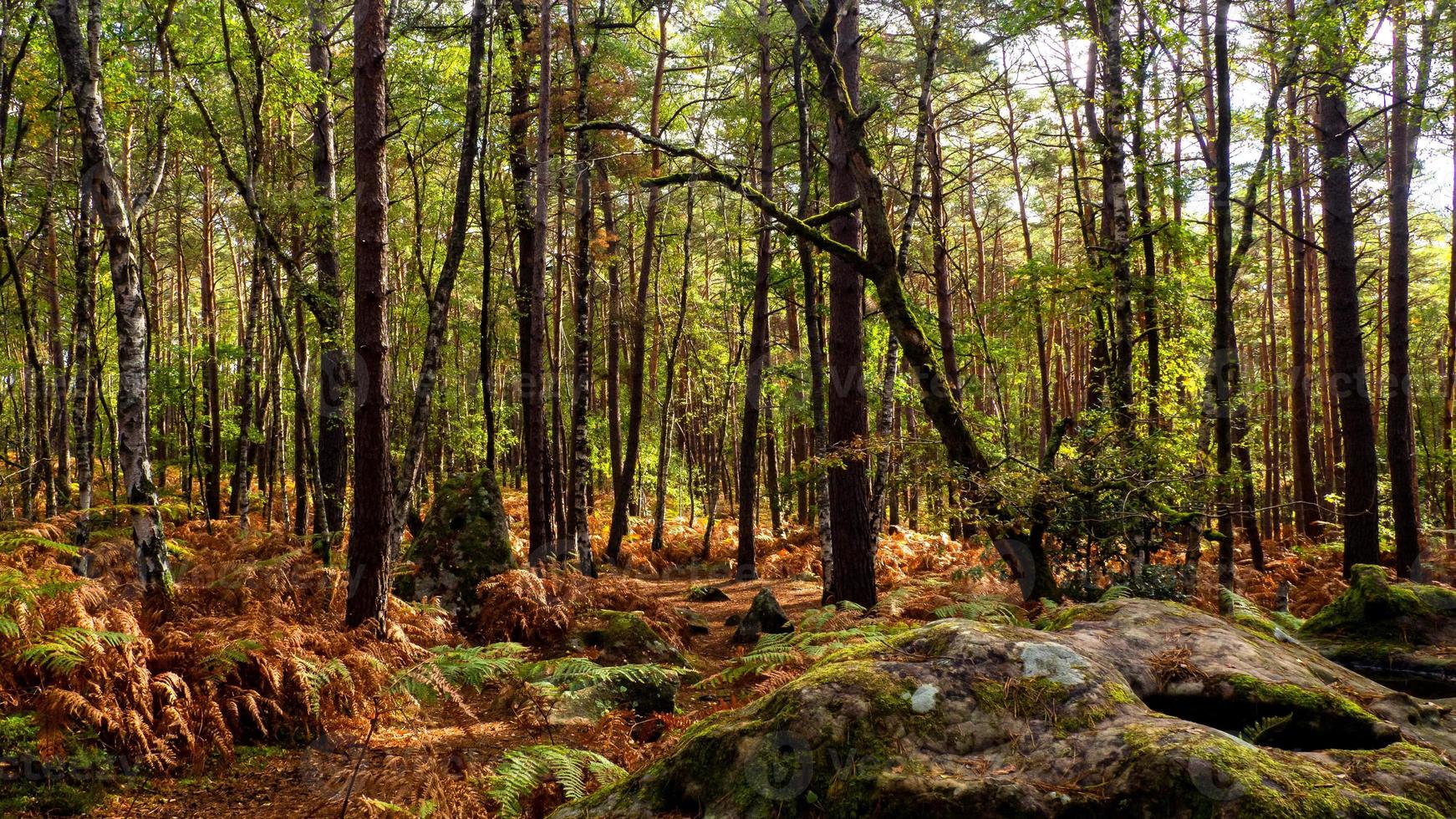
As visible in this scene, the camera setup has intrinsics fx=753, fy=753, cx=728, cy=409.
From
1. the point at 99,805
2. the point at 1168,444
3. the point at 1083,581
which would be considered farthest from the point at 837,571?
the point at 99,805

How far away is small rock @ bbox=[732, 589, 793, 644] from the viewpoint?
10054mm

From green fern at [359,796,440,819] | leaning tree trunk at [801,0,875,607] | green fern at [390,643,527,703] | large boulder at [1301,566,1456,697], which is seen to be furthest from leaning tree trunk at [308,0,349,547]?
Answer: large boulder at [1301,566,1456,697]

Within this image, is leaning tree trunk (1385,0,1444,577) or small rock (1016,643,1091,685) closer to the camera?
small rock (1016,643,1091,685)

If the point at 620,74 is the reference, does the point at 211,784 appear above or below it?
below

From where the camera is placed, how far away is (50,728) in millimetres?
4219

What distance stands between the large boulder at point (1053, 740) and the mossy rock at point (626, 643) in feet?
17.6

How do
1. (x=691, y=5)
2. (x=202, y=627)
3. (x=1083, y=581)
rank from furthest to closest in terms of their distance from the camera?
(x=691, y=5) < (x=1083, y=581) < (x=202, y=627)

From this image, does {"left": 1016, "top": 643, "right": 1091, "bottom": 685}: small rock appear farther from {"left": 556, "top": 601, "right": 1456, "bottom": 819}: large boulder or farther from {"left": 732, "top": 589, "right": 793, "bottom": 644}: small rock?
{"left": 732, "top": 589, "right": 793, "bottom": 644}: small rock

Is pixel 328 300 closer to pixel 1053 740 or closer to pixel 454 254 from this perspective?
pixel 454 254

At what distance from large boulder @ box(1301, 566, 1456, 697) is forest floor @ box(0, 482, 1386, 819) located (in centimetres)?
117

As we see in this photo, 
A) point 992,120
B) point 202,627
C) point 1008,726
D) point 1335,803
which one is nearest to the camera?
point 1335,803

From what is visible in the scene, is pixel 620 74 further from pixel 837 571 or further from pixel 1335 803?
pixel 1335 803

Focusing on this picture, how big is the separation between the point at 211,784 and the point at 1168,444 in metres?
8.16

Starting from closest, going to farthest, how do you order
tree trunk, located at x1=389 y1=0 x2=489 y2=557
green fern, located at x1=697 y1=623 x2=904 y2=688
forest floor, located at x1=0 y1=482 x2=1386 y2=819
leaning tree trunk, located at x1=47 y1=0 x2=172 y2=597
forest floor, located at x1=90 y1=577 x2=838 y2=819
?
forest floor, located at x1=90 y1=577 x2=838 y2=819 → forest floor, located at x1=0 y1=482 x2=1386 y2=819 → green fern, located at x1=697 y1=623 x2=904 y2=688 → leaning tree trunk, located at x1=47 y1=0 x2=172 y2=597 → tree trunk, located at x1=389 y1=0 x2=489 y2=557
